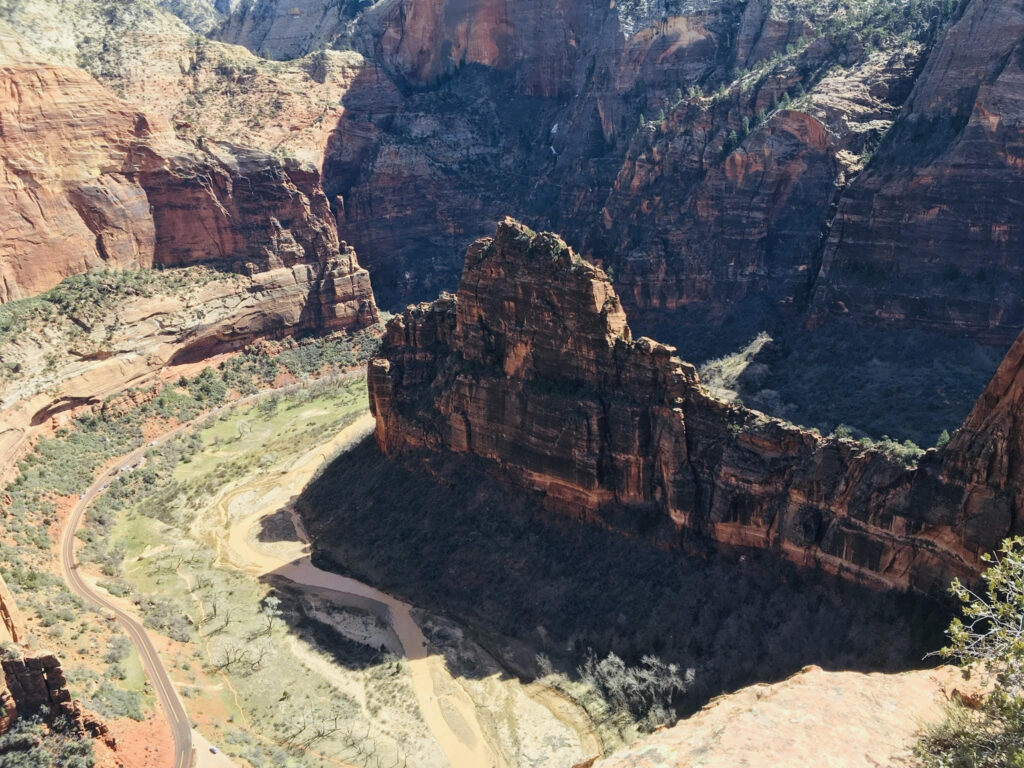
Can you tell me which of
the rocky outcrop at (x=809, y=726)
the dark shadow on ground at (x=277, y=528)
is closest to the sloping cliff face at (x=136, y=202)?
the dark shadow on ground at (x=277, y=528)

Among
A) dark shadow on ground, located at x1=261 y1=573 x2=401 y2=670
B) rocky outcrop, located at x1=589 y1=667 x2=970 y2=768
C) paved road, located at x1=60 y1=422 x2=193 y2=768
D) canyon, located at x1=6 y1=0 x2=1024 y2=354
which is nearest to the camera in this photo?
rocky outcrop, located at x1=589 y1=667 x2=970 y2=768

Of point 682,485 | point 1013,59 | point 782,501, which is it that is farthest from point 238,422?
point 1013,59

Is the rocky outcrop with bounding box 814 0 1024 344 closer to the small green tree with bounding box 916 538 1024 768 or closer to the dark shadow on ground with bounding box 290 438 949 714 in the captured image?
the dark shadow on ground with bounding box 290 438 949 714

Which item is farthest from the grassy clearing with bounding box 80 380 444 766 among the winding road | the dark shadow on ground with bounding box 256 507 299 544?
the dark shadow on ground with bounding box 256 507 299 544

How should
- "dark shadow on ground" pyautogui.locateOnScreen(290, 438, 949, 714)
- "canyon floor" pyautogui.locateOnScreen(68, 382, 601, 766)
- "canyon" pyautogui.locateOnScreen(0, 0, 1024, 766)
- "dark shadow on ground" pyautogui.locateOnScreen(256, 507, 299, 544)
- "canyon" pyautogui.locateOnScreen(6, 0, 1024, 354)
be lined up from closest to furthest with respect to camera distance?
"dark shadow on ground" pyautogui.locateOnScreen(290, 438, 949, 714) → "canyon" pyautogui.locateOnScreen(0, 0, 1024, 766) → "canyon floor" pyautogui.locateOnScreen(68, 382, 601, 766) → "dark shadow on ground" pyautogui.locateOnScreen(256, 507, 299, 544) → "canyon" pyautogui.locateOnScreen(6, 0, 1024, 354)

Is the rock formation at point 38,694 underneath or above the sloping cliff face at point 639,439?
underneath

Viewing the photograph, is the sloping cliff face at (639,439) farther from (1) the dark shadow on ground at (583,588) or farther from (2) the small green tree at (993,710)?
(2) the small green tree at (993,710)

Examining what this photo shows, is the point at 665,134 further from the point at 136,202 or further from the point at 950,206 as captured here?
the point at 136,202

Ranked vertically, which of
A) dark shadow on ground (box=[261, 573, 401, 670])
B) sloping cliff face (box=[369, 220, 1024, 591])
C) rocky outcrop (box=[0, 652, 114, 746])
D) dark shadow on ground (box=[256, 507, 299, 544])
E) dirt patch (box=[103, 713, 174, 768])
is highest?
sloping cliff face (box=[369, 220, 1024, 591])
